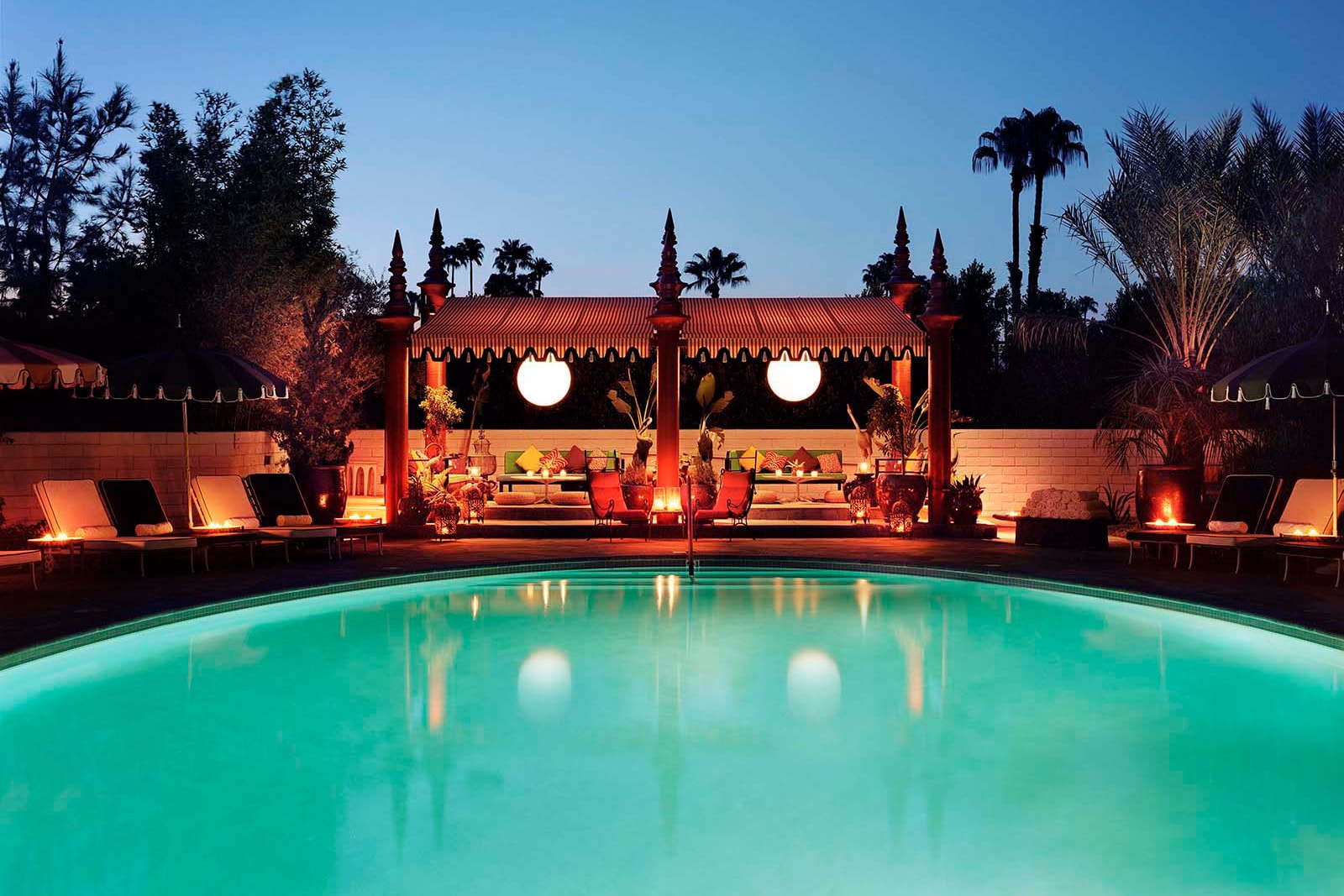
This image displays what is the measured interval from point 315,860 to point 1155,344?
11795mm

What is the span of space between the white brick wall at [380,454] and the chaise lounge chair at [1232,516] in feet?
15.4

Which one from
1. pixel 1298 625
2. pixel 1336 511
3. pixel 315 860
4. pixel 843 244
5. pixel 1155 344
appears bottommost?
pixel 315 860

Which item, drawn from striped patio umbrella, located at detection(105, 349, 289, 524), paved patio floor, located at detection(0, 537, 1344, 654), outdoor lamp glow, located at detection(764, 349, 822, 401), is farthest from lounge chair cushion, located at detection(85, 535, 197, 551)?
outdoor lamp glow, located at detection(764, 349, 822, 401)

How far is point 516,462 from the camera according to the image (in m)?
17.5

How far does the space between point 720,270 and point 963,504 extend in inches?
1249

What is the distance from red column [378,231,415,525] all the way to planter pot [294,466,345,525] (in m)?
0.61

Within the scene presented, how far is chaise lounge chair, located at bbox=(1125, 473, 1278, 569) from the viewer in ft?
34.4

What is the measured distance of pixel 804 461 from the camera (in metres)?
16.8

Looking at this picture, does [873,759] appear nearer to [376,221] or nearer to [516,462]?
[516,462]

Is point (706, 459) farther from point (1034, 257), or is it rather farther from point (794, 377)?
point (1034, 257)

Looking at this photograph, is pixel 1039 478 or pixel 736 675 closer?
pixel 736 675

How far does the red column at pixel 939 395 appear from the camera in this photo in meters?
Result: 13.6

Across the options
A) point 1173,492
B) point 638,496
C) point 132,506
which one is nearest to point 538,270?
point 638,496

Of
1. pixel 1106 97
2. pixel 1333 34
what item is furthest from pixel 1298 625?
pixel 1106 97
